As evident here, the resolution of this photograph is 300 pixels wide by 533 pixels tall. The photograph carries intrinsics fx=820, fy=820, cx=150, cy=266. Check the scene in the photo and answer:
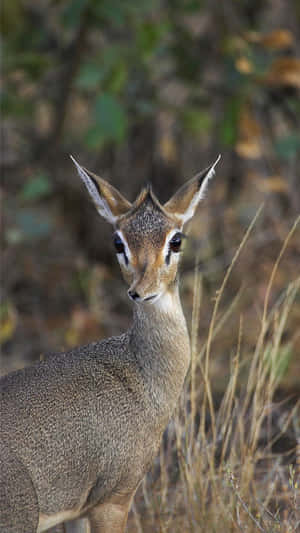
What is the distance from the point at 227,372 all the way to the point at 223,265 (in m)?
1.19

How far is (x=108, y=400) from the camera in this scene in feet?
10.4

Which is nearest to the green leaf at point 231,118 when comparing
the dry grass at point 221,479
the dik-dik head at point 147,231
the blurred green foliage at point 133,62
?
the blurred green foliage at point 133,62

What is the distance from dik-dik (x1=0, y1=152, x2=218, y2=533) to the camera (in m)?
2.95

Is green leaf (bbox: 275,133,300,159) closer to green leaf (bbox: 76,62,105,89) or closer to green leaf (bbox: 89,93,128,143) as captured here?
green leaf (bbox: 89,93,128,143)

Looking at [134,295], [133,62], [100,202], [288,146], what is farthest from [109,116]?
[134,295]

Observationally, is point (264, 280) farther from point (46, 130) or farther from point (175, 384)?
point (175, 384)

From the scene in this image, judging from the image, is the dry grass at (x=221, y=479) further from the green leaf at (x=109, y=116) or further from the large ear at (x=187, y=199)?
the green leaf at (x=109, y=116)

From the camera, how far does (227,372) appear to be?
595 cm

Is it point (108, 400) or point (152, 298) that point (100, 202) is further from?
point (108, 400)

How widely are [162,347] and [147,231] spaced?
0.49 m

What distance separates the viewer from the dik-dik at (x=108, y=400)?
116 inches

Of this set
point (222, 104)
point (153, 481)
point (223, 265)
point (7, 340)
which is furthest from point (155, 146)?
point (153, 481)

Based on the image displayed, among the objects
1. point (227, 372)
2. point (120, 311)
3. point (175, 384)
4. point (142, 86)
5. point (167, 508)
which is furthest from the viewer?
point (120, 311)

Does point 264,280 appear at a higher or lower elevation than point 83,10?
lower
